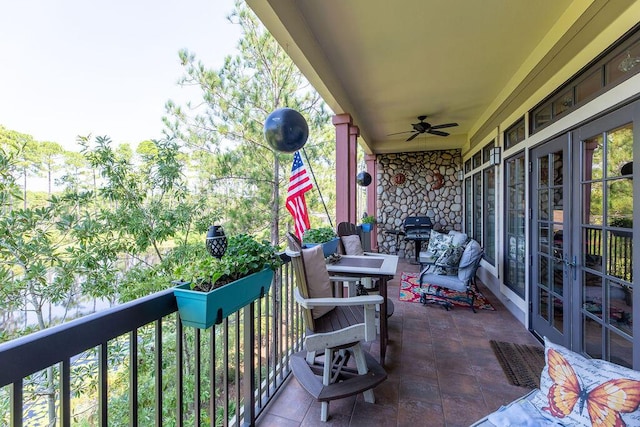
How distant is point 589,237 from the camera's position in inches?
85.0

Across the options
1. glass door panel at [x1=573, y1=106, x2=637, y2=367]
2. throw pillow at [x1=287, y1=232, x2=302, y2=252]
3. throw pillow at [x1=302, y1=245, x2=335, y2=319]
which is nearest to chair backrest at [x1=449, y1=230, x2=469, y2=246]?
glass door panel at [x1=573, y1=106, x2=637, y2=367]

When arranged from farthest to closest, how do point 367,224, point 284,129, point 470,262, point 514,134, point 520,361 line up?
point 367,224, point 514,134, point 470,262, point 520,361, point 284,129

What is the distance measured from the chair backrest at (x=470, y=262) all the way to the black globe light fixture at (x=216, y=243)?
3.38m

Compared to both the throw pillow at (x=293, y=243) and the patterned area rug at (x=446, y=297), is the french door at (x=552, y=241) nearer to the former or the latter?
the patterned area rug at (x=446, y=297)

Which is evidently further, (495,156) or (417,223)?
(417,223)

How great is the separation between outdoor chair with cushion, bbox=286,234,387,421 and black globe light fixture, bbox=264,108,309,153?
2.66 ft

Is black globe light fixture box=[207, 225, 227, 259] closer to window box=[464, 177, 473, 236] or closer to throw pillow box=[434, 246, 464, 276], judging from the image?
throw pillow box=[434, 246, 464, 276]

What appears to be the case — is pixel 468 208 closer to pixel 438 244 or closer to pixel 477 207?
pixel 477 207

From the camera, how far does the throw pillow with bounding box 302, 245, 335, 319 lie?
196 centimetres

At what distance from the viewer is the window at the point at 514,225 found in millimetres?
3439

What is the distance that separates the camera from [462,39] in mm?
2793

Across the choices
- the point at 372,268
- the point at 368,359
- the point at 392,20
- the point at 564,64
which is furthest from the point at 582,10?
the point at 368,359

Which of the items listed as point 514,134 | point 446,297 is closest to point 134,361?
point 446,297

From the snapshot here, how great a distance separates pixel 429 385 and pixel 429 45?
3.22 meters
